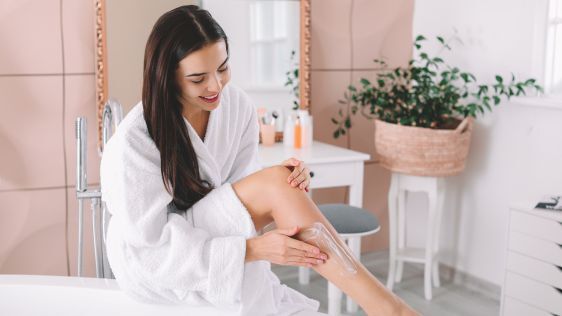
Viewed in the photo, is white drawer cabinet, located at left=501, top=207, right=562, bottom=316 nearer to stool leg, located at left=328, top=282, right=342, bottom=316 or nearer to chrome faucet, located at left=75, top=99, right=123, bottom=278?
stool leg, located at left=328, top=282, right=342, bottom=316

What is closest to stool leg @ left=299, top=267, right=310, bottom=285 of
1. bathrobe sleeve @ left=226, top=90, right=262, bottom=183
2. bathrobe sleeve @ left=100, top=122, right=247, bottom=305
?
bathrobe sleeve @ left=226, top=90, right=262, bottom=183

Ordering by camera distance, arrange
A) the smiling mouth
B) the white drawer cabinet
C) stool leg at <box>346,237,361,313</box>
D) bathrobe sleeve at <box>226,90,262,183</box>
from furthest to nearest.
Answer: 1. stool leg at <box>346,237,361,313</box>
2. the white drawer cabinet
3. bathrobe sleeve at <box>226,90,262,183</box>
4. the smiling mouth

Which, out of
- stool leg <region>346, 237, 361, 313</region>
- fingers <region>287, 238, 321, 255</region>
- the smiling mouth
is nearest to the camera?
fingers <region>287, 238, 321, 255</region>

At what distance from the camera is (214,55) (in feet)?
5.16

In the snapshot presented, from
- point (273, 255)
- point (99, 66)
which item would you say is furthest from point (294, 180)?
point (99, 66)

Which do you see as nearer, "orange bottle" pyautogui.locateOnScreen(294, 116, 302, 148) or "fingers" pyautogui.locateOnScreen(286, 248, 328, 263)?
"fingers" pyautogui.locateOnScreen(286, 248, 328, 263)

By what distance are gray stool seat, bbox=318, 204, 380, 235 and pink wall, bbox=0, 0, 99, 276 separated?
38.8 inches

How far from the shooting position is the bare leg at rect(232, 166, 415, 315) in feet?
4.88

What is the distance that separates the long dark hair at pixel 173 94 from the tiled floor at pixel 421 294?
1.30 m

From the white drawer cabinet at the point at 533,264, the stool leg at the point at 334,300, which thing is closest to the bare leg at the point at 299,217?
the stool leg at the point at 334,300

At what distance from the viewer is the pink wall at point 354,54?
10.1 ft

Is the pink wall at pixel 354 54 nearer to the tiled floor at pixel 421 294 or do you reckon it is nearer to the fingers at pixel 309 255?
the tiled floor at pixel 421 294

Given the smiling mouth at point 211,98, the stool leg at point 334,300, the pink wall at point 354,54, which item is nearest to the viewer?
the smiling mouth at point 211,98

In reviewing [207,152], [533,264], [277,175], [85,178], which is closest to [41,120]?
[85,178]
